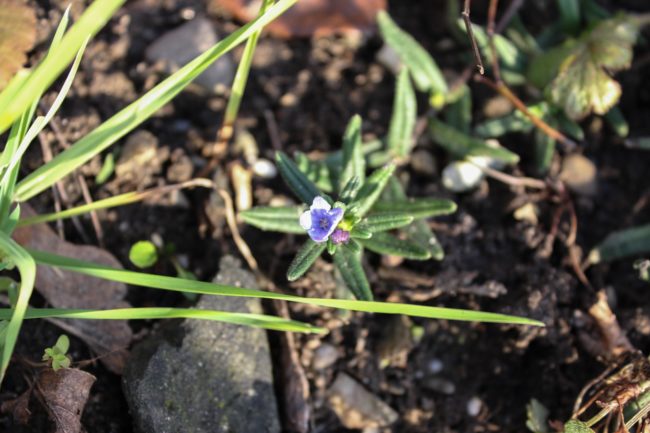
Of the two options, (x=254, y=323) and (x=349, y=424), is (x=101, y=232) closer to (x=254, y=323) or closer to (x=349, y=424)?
(x=254, y=323)

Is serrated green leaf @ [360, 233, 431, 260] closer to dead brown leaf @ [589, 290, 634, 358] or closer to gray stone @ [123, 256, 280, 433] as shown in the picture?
gray stone @ [123, 256, 280, 433]

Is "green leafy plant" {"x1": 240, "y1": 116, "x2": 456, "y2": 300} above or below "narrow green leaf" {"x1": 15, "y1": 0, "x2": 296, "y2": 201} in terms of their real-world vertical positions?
below

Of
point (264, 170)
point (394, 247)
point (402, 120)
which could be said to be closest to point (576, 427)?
point (394, 247)

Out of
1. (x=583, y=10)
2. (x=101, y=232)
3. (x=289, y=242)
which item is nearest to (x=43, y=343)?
(x=101, y=232)

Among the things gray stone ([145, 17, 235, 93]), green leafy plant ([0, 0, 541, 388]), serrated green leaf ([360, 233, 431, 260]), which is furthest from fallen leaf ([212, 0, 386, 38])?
serrated green leaf ([360, 233, 431, 260])

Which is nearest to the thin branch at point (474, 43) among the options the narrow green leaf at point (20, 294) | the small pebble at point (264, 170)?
the small pebble at point (264, 170)

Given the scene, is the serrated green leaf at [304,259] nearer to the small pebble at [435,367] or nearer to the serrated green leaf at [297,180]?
the serrated green leaf at [297,180]
